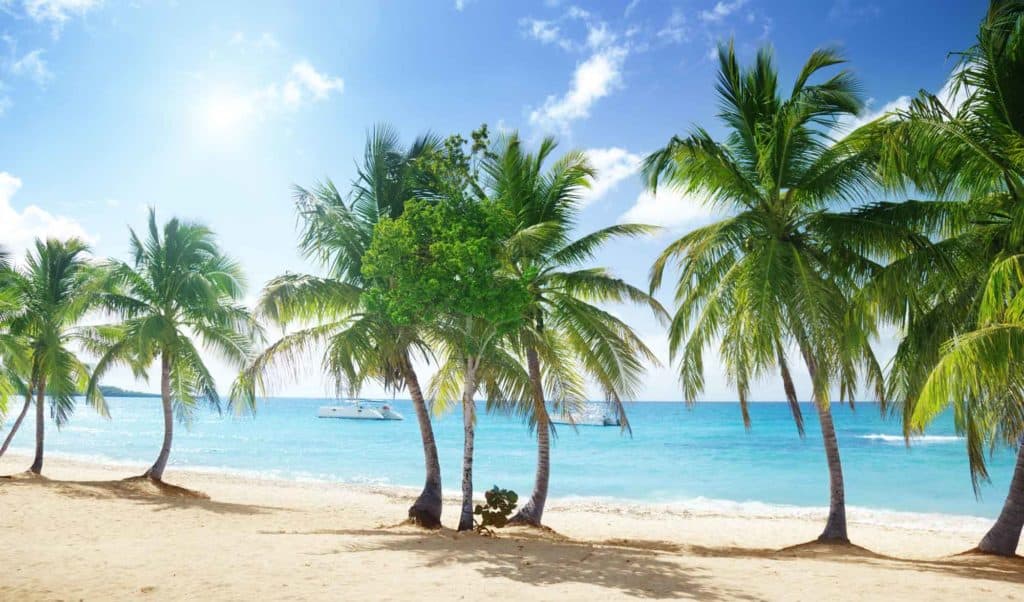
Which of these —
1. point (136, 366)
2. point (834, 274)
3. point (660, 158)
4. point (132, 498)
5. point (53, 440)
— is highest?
point (660, 158)

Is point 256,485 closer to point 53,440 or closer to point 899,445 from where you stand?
point 53,440

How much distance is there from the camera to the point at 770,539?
44.0 feet

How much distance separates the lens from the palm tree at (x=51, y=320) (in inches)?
627

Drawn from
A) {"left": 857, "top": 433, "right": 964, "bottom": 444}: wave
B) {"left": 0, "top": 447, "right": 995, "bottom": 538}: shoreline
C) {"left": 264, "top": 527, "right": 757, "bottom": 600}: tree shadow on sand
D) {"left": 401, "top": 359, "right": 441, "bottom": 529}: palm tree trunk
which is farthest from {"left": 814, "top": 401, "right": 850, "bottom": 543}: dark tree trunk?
{"left": 857, "top": 433, "right": 964, "bottom": 444}: wave

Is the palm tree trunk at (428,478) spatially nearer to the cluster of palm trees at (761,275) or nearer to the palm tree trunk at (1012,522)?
the cluster of palm trees at (761,275)

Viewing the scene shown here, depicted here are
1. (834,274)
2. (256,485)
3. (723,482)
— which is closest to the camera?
(834,274)

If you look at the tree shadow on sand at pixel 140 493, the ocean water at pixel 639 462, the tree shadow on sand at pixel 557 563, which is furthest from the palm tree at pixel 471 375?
A: the tree shadow on sand at pixel 140 493

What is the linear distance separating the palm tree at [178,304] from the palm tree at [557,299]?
7.70m

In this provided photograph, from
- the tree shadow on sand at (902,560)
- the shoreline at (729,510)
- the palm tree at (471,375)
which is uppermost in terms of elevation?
the palm tree at (471,375)

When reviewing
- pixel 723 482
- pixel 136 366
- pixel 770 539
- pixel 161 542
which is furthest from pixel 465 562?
pixel 723 482

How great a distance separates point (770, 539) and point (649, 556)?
664 centimetres

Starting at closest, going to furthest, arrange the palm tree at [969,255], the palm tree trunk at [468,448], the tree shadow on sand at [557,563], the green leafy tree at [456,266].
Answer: the tree shadow on sand at [557,563] → the palm tree at [969,255] → the green leafy tree at [456,266] → the palm tree trunk at [468,448]

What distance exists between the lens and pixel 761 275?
376 inches

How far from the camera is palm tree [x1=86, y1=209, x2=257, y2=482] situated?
15.3m
